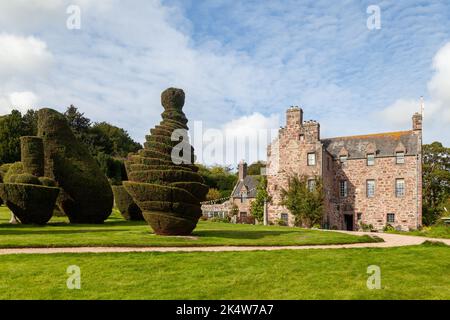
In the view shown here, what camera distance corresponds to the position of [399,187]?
111 ft

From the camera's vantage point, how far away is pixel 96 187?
952 inches

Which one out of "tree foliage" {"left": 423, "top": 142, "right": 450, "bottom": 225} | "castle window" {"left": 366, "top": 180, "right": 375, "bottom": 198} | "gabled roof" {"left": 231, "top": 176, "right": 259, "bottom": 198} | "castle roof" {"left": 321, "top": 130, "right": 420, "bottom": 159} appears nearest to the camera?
"castle roof" {"left": 321, "top": 130, "right": 420, "bottom": 159}

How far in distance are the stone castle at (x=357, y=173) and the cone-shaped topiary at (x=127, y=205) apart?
12237 millimetres

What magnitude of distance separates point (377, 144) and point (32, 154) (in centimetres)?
2827

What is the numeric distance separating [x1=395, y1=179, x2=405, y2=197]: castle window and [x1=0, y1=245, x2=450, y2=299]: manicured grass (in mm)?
22726

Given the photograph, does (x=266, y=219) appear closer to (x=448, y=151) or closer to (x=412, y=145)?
(x=412, y=145)

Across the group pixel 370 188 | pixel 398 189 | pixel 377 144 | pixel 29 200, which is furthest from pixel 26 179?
pixel 377 144

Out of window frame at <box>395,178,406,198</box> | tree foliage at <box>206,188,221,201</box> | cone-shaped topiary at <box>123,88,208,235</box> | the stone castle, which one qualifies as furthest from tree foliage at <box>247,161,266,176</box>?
cone-shaped topiary at <box>123,88,208,235</box>

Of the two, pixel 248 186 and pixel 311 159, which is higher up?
pixel 311 159

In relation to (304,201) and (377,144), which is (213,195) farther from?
(377,144)

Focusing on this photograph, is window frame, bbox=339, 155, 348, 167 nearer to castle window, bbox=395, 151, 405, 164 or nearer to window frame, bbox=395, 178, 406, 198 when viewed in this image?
castle window, bbox=395, 151, 405, 164

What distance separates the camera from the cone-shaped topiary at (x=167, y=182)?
1535 centimetres

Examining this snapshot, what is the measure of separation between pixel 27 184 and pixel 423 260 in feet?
62.0

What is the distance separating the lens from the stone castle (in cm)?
3331
